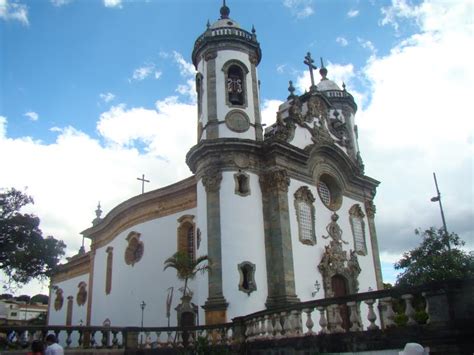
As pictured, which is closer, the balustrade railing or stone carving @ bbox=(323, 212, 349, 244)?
the balustrade railing

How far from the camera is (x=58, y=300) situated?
146 ft

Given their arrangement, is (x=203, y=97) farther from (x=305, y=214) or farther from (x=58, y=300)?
(x=58, y=300)

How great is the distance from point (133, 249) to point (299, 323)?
747 inches

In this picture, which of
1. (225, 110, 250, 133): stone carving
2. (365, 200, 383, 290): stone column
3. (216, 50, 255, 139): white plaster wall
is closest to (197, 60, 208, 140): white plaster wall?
(216, 50, 255, 139): white plaster wall

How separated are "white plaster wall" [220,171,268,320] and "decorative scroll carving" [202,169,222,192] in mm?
240

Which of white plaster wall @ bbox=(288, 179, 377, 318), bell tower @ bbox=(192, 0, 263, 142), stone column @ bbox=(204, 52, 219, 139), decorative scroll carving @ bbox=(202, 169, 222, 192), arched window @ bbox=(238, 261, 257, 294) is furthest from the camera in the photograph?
bell tower @ bbox=(192, 0, 263, 142)

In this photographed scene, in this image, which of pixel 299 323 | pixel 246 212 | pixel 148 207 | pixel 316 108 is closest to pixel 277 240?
pixel 246 212

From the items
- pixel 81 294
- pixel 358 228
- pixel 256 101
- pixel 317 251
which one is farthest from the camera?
pixel 81 294

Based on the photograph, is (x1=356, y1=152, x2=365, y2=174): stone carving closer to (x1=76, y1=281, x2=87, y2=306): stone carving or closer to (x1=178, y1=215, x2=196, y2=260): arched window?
(x1=178, y1=215, x2=196, y2=260): arched window

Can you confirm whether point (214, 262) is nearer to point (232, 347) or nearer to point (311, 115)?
point (232, 347)

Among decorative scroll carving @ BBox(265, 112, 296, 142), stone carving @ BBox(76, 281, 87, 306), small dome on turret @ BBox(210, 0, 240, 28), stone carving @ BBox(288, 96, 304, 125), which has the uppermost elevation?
small dome on turret @ BBox(210, 0, 240, 28)

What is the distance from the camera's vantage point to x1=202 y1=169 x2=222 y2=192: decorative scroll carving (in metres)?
22.9

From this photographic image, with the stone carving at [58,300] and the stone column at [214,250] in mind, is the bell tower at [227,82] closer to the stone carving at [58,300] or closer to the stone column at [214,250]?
the stone column at [214,250]

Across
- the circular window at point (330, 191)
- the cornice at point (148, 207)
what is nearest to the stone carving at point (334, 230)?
the circular window at point (330, 191)
